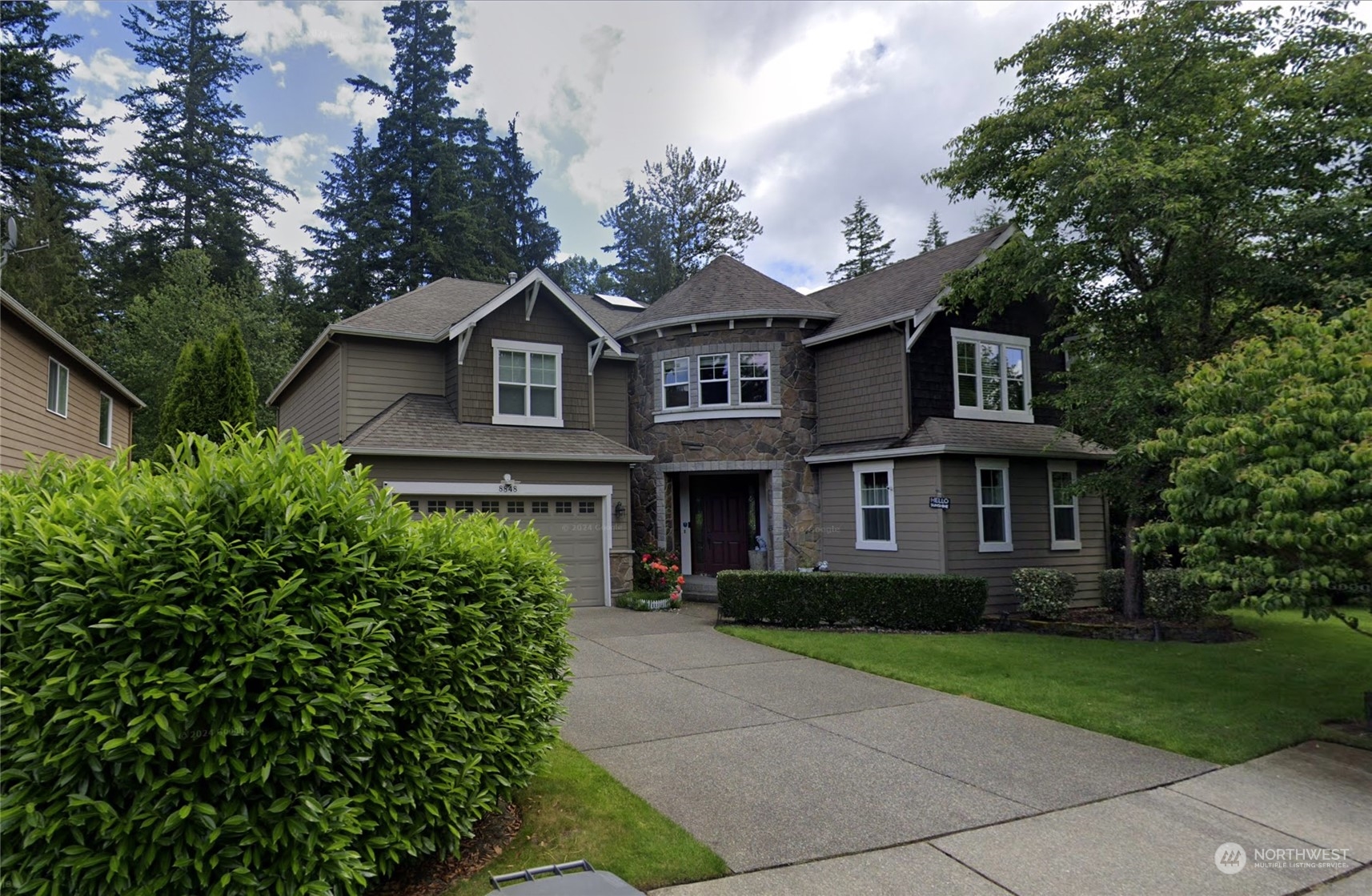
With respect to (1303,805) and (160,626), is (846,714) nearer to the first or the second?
(1303,805)

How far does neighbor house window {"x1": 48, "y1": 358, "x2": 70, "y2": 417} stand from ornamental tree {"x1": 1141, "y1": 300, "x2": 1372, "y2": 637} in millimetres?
18608

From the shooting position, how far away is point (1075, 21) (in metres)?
12.2

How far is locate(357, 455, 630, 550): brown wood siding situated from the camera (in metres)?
13.3

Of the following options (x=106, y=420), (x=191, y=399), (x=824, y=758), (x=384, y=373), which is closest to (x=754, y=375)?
(x=384, y=373)

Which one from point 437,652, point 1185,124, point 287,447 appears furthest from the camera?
point 1185,124

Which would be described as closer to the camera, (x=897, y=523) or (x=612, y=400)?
(x=897, y=523)

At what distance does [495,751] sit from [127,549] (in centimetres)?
208

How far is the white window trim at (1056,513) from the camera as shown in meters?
15.2

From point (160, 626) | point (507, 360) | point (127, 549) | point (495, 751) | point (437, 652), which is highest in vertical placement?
point (507, 360)

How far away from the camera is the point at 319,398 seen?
54.5 ft

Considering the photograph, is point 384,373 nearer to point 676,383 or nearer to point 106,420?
point 676,383

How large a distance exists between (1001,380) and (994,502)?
2.92 metres

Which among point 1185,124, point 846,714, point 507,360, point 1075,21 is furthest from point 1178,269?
point 507,360

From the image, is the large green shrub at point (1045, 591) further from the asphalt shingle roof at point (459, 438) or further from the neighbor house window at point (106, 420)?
the neighbor house window at point (106, 420)
